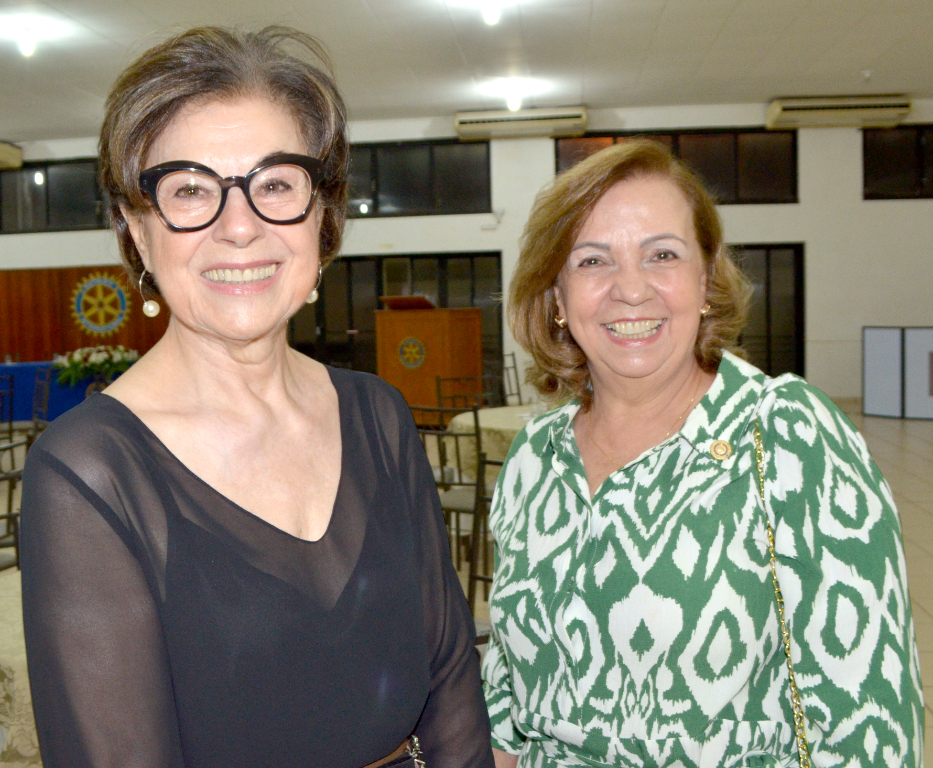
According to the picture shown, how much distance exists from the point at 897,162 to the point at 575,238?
38.7ft

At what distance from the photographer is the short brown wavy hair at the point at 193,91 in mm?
998

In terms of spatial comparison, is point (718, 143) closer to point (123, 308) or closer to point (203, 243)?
point (123, 308)

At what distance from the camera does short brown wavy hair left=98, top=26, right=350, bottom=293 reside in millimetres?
998

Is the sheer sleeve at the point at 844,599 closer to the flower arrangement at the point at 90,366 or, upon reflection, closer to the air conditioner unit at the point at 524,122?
the flower arrangement at the point at 90,366

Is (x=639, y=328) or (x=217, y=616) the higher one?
(x=639, y=328)

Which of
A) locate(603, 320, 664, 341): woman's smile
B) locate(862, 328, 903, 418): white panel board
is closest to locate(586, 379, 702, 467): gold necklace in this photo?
locate(603, 320, 664, 341): woman's smile

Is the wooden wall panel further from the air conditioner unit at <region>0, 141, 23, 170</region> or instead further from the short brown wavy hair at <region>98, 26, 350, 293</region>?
the short brown wavy hair at <region>98, 26, 350, 293</region>

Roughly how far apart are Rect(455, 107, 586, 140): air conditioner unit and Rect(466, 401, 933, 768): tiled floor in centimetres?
547

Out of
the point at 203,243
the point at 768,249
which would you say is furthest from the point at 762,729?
Result: the point at 768,249

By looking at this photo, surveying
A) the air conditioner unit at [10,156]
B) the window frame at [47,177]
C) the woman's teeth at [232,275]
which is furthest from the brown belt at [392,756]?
the air conditioner unit at [10,156]

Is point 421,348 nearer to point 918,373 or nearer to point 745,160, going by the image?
point 745,160

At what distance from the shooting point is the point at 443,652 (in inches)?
47.4

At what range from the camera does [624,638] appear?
4.16 feet

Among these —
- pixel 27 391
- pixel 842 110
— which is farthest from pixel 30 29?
pixel 842 110
